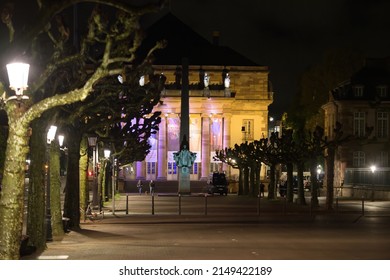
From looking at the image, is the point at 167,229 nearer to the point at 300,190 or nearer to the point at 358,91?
the point at 300,190

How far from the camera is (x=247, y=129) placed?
14312cm

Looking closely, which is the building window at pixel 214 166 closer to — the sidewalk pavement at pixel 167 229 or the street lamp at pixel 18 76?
the sidewalk pavement at pixel 167 229

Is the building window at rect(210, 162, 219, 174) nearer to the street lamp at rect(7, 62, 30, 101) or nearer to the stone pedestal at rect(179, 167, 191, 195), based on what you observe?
the stone pedestal at rect(179, 167, 191, 195)

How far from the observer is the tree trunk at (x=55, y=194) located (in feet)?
95.6

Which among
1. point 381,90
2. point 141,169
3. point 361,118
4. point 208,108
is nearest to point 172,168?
point 141,169

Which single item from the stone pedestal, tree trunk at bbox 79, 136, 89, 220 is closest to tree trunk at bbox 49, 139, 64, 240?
tree trunk at bbox 79, 136, 89, 220

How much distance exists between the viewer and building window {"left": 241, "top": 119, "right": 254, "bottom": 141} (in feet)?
466

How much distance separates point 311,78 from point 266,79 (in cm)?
3909

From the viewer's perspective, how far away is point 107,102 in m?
36.1

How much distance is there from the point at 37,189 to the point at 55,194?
179 inches

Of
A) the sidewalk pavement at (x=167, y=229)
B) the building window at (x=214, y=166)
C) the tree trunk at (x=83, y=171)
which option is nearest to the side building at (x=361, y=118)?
the sidewalk pavement at (x=167, y=229)

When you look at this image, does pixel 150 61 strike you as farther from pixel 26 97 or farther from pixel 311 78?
pixel 311 78

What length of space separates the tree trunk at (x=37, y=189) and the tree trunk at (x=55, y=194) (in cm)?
415

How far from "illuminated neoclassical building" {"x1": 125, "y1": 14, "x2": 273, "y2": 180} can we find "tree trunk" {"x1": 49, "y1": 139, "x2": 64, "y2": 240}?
102330 millimetres
